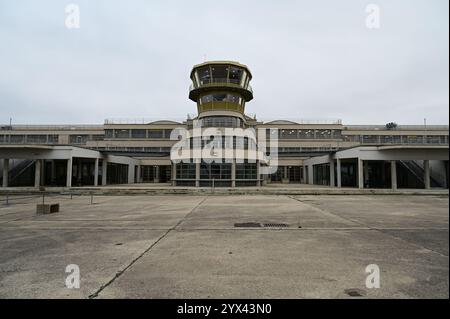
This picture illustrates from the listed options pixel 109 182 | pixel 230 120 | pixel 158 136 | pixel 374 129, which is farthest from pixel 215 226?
pixel 374 129

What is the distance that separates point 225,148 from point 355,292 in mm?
33046

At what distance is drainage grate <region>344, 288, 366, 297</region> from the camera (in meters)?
4.58

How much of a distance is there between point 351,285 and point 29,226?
1214 cm

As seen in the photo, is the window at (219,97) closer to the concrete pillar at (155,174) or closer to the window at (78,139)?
the concrete pillar at (155,174)

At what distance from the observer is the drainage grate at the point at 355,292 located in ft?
15.0

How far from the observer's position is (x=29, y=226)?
1129cm

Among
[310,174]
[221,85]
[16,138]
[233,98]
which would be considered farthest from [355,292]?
[16,138]

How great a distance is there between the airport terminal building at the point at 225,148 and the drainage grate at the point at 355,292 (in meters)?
25.4

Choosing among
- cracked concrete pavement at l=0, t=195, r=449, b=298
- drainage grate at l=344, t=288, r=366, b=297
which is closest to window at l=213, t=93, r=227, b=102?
cracked concrete pavement at l=0, t=195, r=449, b=298

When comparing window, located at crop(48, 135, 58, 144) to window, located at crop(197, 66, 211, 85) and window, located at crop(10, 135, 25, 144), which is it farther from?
window, located at crop(197, 66, 211, 85)

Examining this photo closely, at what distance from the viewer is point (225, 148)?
123 feet

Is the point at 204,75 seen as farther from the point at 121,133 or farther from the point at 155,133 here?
the point at 121,133
